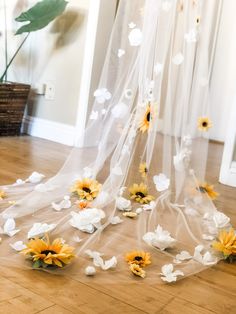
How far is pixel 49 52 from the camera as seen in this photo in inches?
107

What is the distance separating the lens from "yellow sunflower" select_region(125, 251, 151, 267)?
1.05 m

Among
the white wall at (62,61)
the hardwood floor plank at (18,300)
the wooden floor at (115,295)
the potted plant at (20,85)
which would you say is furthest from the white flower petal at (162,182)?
the potted plant at (20,85)

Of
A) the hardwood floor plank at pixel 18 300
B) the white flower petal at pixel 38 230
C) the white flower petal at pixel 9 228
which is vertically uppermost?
the white flower petal at pixel 38 230

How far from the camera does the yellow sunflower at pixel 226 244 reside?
1172mm

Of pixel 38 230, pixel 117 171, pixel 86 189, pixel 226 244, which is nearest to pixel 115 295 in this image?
pixel 38 230

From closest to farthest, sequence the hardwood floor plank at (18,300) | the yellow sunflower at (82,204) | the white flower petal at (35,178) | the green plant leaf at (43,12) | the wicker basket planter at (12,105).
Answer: the hardwood floor plank at (18,300) → the yellow sunflower at (82,204) → the white flower petal at (35,178) → the green plant leaf at (43,12) → the wicker basket planter at (12,105)

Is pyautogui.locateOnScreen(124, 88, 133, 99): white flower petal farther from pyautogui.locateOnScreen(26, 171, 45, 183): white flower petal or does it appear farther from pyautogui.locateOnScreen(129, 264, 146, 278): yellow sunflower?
pyautogui.locateOnScreen(129, 264, 146, 278): yellow sunflower

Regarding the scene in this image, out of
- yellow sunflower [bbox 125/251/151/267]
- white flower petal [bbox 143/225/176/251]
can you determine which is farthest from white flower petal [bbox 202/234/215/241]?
yellow sunflower [bbox 125/251/151/267]

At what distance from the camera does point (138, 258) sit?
1071 mm

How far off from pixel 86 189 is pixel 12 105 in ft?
4.39

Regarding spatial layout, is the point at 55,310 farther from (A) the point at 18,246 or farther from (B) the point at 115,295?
(A) the point at 18,246

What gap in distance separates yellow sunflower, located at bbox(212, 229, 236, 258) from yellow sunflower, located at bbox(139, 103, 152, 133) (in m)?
0.44

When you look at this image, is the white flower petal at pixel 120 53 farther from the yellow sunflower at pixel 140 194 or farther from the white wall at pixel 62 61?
the white wall at pixel 62 61

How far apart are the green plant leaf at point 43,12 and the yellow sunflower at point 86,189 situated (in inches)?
52.5
